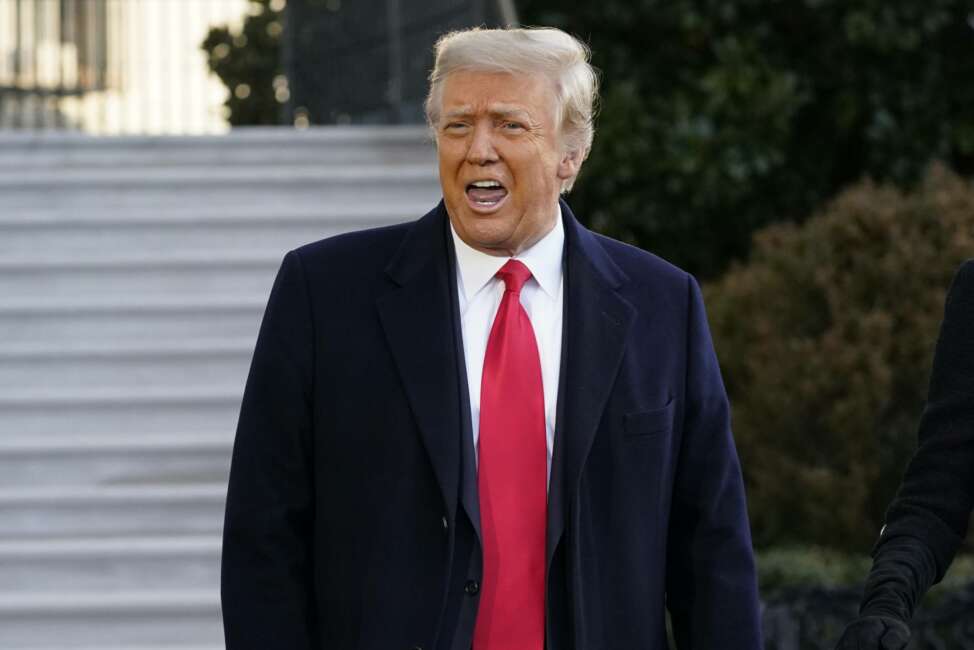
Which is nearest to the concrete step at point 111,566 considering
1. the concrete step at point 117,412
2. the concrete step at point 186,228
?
the concrete step at point 117,412

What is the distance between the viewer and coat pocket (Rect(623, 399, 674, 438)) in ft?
9.55

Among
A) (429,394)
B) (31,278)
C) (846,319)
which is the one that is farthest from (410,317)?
(31,278)

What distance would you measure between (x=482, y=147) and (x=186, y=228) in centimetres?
513

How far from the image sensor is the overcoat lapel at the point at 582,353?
2.83 meters

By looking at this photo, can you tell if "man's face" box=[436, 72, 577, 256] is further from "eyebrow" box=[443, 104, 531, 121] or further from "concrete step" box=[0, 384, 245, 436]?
"concrete step" box=[0, 384, 245, 436]

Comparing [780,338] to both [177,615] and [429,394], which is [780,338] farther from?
[429,394]

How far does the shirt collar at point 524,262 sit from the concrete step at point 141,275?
14.7 ft

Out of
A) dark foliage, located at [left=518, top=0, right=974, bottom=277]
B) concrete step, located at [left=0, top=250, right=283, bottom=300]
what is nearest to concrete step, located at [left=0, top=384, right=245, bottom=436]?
concrete step, located at [left=0, top=250, right=283, bottom=300]

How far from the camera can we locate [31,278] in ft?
24.6

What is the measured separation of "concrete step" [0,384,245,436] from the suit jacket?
12.2 ft

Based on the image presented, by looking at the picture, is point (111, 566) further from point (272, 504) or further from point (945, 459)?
point (945, 459)

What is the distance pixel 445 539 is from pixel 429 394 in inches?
9.0

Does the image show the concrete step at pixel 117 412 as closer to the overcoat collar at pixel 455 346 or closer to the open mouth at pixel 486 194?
the overcoat collar at pixel 455 346

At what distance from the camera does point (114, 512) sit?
241 inches
